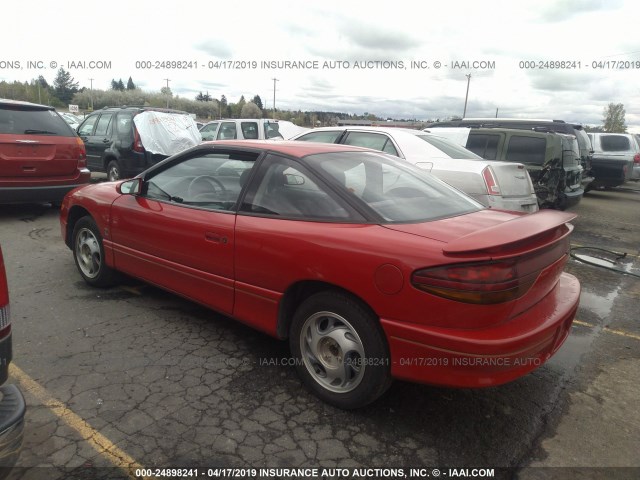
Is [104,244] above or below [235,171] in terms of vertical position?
below

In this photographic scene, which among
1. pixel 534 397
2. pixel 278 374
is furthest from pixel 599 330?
pixel 278 374

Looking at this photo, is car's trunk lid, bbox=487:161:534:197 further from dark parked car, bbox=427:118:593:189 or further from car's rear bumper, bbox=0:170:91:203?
car's rear bumper, bbox=0:170:91:203

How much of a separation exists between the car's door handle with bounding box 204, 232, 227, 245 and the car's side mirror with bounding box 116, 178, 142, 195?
1.08 metres

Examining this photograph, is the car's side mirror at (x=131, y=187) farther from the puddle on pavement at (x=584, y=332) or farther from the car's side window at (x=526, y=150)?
the car's side window at (x=526, y=150)

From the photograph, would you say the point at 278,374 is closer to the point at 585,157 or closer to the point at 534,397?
the point at 534,397

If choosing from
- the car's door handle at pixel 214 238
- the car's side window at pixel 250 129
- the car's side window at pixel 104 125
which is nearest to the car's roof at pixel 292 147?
the car's door handle at pixel 214 238

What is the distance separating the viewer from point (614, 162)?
1387 cm

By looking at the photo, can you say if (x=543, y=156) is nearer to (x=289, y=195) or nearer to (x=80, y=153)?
(x=289, y=195)

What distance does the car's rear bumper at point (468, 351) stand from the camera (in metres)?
2.22

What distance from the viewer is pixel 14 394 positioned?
192cm

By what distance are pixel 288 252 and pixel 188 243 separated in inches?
38.5

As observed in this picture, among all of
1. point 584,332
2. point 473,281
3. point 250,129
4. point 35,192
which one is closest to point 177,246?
point 473,281

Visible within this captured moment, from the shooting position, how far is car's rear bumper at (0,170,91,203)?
259 inches

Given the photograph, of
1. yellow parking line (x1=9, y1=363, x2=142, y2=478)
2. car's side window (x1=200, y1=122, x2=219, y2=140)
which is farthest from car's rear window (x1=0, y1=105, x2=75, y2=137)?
car's side window (x1=200, y1=122, x2=219, y2=140)
